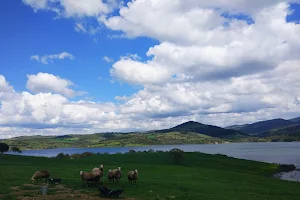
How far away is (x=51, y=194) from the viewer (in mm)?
28422

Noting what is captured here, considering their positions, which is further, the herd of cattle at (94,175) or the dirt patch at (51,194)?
the herd of cattle at (94,175)

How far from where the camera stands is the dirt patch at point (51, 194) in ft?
87.9

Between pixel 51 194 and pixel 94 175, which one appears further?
pixel 94 175

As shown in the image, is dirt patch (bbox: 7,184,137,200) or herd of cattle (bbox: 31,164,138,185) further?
herd of cattle (bbox: 31,164,138,185)

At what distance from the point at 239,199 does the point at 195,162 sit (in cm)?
6890

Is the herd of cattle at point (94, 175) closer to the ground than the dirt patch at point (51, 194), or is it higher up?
higher up

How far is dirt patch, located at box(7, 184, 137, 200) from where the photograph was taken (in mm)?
26792

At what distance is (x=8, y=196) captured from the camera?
2659 cm

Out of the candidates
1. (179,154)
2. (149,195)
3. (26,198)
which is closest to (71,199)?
(26,198)

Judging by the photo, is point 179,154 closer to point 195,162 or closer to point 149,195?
point 195,162

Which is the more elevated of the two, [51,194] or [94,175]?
[94,175]

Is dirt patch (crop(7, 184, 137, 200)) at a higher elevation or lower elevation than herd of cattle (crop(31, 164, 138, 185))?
lower

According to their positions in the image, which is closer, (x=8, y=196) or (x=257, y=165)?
(x=8, y=196)

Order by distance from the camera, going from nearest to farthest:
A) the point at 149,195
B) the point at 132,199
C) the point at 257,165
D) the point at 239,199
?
the point at 132,199, the point at 149,195, the point at 239,199, the point at 257,165
